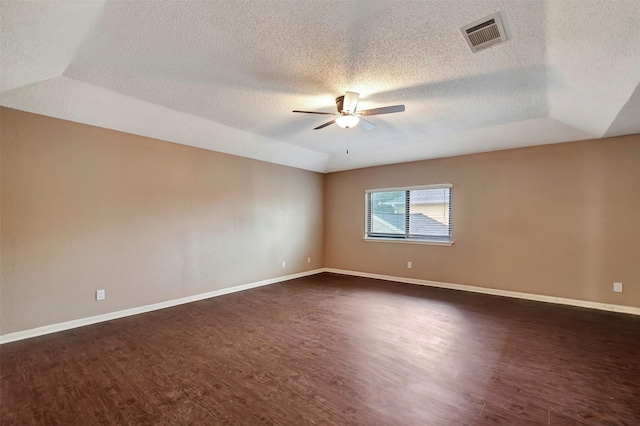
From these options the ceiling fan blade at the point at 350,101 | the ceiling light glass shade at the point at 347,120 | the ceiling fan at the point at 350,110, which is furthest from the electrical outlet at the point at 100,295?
the ceiling fan blade at the point at 350,101

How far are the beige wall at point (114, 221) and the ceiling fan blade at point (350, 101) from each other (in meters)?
2.73

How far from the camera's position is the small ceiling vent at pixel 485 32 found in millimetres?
1938

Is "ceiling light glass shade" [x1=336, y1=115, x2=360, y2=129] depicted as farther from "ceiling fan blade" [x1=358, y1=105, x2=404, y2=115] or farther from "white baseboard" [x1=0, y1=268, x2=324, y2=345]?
"white baseboard" [x1=0, y1=268, x2=324, y2=345]

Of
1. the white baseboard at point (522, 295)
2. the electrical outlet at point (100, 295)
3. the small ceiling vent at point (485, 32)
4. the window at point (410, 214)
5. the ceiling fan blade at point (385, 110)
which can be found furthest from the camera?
the window at point (410, 214)

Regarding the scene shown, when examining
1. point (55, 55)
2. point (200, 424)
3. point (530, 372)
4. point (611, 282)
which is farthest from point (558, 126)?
point (55, 55)

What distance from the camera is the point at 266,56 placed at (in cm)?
242

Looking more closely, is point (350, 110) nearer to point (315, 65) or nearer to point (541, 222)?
point (315, 65)

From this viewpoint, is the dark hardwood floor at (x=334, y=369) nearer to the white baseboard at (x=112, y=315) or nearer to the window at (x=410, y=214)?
the white baseboard at (x=112, y=315)

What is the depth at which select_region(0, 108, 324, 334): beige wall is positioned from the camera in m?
2.99

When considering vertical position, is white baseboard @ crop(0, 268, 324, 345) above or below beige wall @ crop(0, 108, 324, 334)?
below

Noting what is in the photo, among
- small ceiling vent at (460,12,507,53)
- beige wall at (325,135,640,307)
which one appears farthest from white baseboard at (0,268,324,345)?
small ceiling vent at (460,12,507,53)

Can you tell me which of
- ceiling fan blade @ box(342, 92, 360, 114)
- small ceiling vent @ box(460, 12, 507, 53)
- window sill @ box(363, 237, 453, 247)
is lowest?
window sill @ box(363, 237, 453, 247)

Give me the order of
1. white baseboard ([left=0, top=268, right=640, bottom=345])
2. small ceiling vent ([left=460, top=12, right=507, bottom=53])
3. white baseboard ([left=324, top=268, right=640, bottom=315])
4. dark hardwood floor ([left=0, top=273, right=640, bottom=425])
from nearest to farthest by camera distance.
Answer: dark hardwood floor ([left=0, top=273, right=640, bottom=425]) → small ceiling vent ([left=460, top=12, right=507, bottom=53]) → white baseboard ([left=0, top=268, right=640, bottom=345]) → white baseboard ([left=324, top=268, right=640, bottom=315])

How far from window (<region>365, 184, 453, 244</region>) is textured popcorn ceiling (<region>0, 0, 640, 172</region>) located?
1586 millimetres
